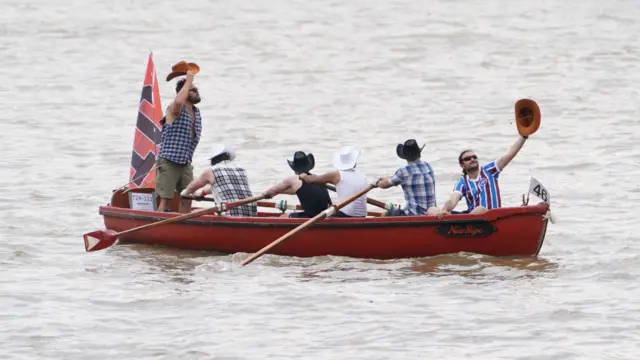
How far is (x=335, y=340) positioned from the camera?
13.3 metres

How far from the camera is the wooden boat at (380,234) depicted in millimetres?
15461

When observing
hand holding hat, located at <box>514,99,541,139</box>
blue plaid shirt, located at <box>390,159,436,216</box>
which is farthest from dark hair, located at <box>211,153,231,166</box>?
hand holding hat, located at <box>514,99,541,139</box>

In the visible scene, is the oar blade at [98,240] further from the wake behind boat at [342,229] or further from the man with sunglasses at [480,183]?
the man with sunglasses at [480,183]

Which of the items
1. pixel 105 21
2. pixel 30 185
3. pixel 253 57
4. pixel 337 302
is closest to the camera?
pixel 337 302

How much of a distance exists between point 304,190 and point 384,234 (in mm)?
1089

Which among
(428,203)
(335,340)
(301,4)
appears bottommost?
(335,340)

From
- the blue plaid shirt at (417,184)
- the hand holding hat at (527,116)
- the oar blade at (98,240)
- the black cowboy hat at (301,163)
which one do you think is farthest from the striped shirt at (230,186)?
the hand holding hat at (527,116)

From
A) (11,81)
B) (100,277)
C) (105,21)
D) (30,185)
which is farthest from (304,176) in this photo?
(105,21)

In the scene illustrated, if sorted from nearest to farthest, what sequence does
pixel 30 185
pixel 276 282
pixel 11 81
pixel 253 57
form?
pixel 276 282 → pixel 30 185 → pixel 11 81 → pixel 253 57

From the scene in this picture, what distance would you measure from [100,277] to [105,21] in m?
22.6

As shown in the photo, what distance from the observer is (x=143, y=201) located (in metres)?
17.8

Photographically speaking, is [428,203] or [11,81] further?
[11,81]

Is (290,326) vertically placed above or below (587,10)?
below

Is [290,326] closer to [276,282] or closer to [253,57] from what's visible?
[276,282]
